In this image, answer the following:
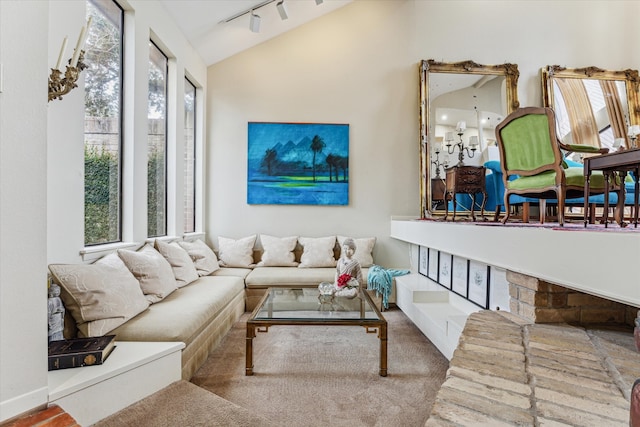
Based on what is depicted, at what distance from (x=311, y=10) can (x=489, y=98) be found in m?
2.68

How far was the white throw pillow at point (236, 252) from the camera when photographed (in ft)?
14.1

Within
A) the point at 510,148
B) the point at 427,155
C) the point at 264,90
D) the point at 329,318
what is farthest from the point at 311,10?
the point at 329,318

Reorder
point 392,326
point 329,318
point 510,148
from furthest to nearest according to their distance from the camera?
point 392,326, point 510,148, point 329,318

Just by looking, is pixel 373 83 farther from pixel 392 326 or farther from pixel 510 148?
pixel 392 326

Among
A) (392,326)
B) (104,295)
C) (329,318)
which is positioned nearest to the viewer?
(104,295)

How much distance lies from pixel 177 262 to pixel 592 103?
221 inches

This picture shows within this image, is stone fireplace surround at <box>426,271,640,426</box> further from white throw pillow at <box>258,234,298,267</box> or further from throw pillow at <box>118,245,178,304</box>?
white throw pillow at <box>258,234,298,267</box>

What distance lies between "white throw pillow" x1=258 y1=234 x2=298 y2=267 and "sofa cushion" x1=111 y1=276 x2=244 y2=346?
1.08 meters

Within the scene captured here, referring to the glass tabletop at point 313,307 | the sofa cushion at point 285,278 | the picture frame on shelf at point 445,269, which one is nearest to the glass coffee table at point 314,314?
the glass tabletop at point 313,307

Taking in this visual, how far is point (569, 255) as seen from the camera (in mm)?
1493

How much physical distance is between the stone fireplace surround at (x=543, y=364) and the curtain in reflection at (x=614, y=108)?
3786mm

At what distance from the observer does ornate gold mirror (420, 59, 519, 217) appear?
14.6 feet

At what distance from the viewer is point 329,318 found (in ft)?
7.64

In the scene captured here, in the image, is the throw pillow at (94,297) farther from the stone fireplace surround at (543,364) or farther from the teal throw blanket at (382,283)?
the teal throw blanket at (382,283)
